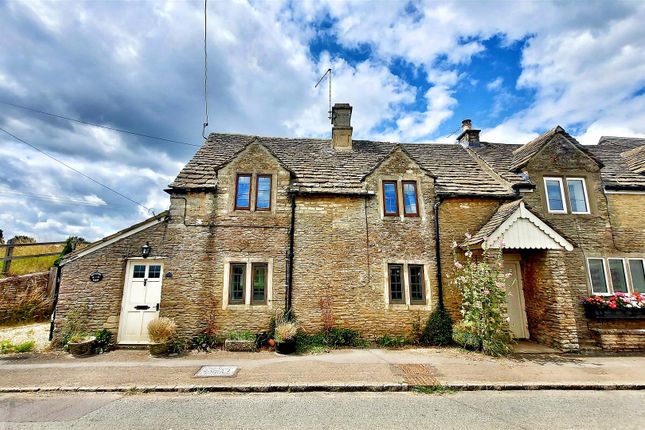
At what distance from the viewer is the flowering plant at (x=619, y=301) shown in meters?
10.8

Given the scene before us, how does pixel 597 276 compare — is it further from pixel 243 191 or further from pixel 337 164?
pixel 243 191

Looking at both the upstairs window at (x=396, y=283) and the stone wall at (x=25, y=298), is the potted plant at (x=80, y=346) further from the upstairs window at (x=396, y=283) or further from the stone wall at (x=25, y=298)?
the upstairs window at (x=396, y=283)

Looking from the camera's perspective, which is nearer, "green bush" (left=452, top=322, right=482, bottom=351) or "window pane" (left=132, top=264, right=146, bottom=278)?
"green bush" (left=452, top=322, right=482, bottom=351)

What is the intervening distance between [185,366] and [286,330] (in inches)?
122

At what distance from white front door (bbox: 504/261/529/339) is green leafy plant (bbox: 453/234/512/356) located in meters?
1.70

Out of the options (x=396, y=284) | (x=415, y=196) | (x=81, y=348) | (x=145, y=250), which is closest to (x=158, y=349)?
(x=81, y=348)

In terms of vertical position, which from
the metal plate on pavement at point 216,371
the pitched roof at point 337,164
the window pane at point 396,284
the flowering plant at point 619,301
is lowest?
the metal plate on pavement at point 216,371

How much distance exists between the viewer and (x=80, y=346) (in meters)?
9.48

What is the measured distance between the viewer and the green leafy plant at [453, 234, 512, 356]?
9.73 m

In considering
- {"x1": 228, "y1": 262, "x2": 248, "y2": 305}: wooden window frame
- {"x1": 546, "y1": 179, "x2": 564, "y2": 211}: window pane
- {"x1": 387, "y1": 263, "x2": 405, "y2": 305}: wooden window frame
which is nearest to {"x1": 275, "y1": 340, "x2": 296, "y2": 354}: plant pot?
{"x1": 228, "y1": 262, "x2": 248, "y2": 305}: wooden window frame

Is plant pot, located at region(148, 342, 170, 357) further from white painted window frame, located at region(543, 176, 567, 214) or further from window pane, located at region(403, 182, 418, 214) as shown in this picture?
white painted window frame, located at region(543, 176, 567, 214)

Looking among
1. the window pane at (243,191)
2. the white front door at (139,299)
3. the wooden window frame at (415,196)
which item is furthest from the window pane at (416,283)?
the white front door at (139,299)

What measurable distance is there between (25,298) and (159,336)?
762 cm

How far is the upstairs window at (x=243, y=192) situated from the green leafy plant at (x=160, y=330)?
4726mm
